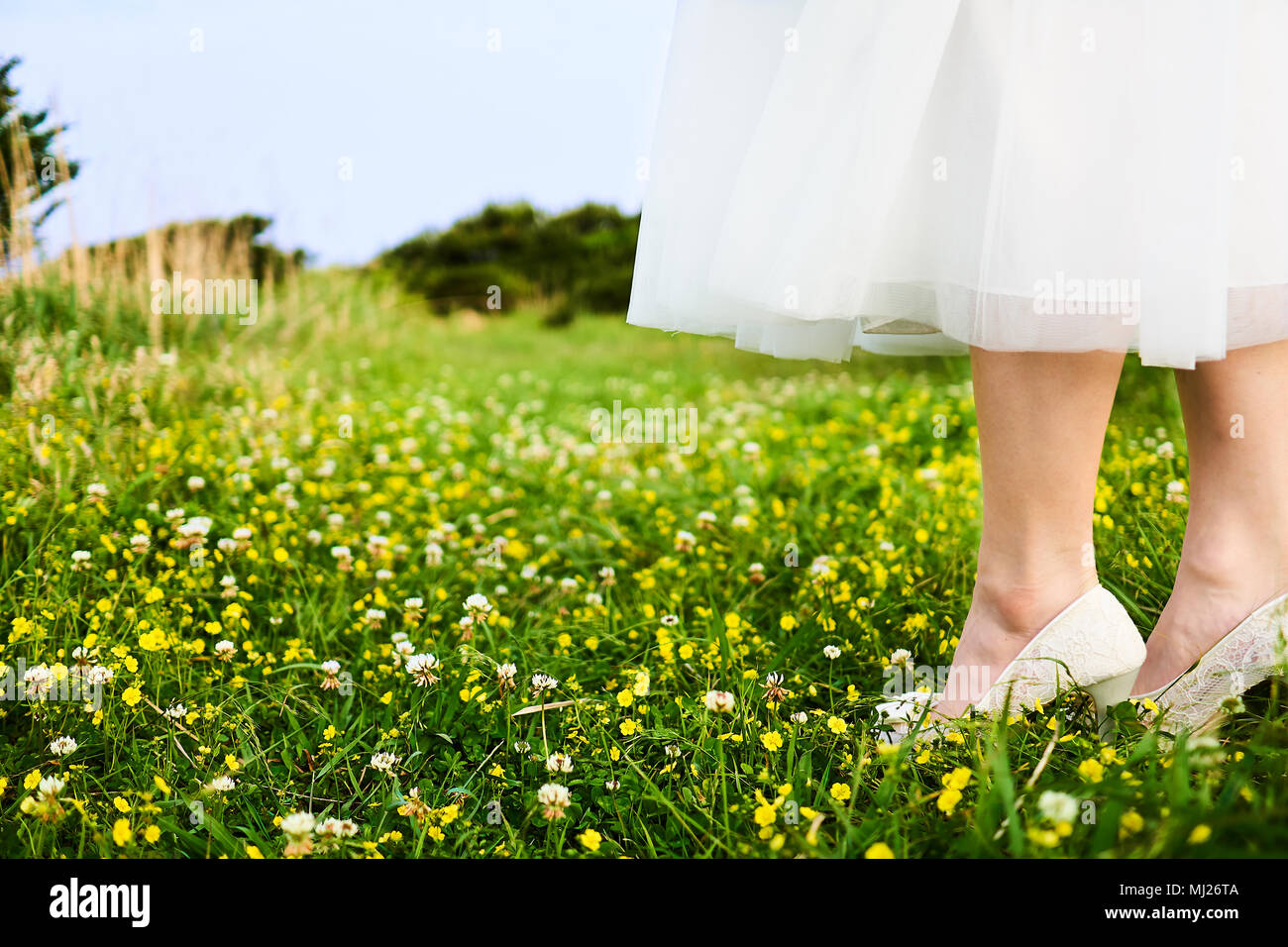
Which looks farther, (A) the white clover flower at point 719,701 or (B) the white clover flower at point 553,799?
(A) the white clover flower at point 719,701

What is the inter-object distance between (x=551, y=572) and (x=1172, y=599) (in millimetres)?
1380

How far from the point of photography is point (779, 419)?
3.86m

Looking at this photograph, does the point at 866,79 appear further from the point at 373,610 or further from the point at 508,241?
the point at 508,241

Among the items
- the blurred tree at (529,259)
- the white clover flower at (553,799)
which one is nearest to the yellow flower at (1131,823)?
the white clover flower at (553,799)

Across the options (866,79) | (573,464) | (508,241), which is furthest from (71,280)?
(508,241)

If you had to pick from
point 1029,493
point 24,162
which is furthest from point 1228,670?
point 24,162

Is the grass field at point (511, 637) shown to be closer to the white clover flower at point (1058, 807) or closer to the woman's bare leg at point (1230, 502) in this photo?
the white clover flower at point (1058, 807)

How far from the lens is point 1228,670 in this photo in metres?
1.37

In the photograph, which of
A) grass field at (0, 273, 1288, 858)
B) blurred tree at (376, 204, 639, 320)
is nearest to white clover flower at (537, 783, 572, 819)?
grass field at (0, 273, 1288, 858)

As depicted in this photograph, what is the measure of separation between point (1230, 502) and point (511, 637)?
125 cm

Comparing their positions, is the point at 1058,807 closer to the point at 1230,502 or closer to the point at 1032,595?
the point at 1032,595

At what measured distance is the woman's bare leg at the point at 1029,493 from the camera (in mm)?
1234

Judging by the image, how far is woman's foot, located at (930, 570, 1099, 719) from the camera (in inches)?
53.5

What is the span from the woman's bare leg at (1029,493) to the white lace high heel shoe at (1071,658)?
17mm
